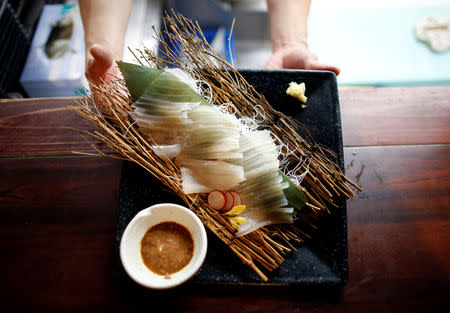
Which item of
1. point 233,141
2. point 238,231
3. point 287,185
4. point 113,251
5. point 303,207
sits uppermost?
point 233,141

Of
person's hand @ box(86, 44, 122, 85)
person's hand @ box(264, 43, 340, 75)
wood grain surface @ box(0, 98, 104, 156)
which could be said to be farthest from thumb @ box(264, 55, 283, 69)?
wood grain surface @ box(0, 98, 104, 156)

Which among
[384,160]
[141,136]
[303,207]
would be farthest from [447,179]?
[141,136]

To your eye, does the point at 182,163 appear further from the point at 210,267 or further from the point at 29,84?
the point at 29,84

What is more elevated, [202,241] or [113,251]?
[202,241]

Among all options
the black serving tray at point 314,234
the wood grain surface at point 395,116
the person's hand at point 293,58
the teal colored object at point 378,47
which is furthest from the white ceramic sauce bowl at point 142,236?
the teal colored object at point 378,47

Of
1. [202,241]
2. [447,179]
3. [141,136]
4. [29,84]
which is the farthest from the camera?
[29,84]

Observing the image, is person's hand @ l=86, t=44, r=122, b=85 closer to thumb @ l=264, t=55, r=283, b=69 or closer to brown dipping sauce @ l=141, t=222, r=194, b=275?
brown dipping sauce @ l=141, t=222, r=194, b=275

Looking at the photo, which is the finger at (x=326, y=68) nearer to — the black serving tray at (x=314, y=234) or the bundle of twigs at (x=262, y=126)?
the black serving tray at (x=314, y=234)
